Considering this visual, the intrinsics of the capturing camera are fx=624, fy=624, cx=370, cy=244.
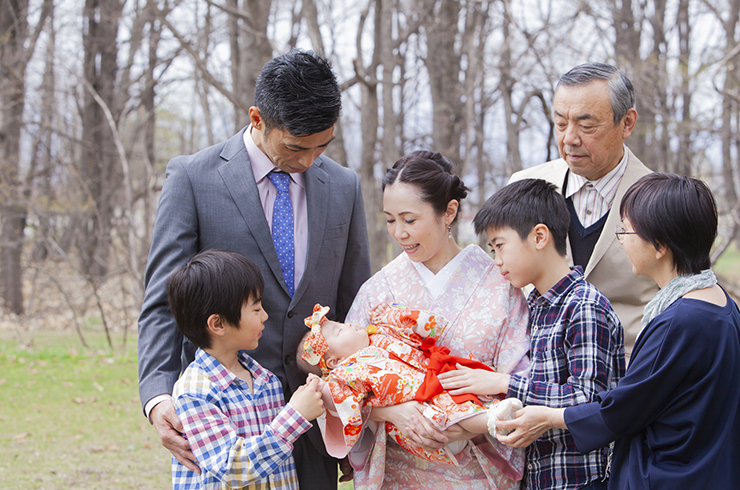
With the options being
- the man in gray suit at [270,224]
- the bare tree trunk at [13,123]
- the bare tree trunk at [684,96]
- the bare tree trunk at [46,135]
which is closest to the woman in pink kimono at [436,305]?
the man in gray suit at [270,224]

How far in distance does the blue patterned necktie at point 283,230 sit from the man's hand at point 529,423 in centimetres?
90

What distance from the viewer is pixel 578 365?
1.93m

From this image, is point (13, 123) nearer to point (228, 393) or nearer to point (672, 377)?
point (228, 393)

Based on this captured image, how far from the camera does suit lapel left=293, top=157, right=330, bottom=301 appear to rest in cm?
230

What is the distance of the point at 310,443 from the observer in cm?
234

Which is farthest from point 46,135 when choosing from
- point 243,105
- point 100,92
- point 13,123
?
point 243,105

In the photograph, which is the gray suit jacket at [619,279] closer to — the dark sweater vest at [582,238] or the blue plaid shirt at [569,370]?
the dark sweater vest at [582,238]

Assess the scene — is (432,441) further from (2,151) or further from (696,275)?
(2,151)

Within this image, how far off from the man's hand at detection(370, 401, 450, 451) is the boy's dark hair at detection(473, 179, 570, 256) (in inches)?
25.7

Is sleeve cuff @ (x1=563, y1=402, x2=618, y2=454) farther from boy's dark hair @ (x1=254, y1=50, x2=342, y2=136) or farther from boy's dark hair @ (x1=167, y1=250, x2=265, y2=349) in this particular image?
boy's dark hair @ (x1=254, y1=50, x2=342, y2=136)

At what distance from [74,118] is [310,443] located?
12904 mm

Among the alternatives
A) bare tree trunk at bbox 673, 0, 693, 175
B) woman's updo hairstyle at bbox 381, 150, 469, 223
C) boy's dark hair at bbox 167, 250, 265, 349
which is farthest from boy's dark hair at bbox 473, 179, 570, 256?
bare tree trunk at bbox 673, 0, 693, 175

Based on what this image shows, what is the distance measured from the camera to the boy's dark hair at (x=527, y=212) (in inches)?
83.2

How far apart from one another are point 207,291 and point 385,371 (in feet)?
2.13
